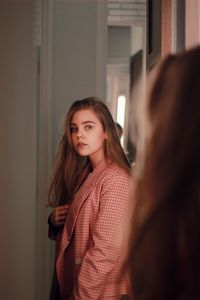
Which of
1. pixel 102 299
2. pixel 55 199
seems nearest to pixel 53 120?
pixel 55 199

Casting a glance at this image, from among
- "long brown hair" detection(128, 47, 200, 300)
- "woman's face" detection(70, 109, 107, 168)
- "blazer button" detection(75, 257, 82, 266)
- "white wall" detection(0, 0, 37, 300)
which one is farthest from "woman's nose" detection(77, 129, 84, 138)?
"long brown hair" detection(128, 47, 200, 300)

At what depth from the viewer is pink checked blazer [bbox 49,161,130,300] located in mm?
1388

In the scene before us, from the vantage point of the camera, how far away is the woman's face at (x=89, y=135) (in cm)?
158

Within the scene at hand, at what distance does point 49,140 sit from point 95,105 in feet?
2.32

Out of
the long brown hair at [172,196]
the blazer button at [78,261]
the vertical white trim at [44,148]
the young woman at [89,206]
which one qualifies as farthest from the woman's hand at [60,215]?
the long brown hair at [172,196]

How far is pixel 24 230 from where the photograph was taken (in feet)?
8.23

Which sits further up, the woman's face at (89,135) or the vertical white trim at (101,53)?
the vertical white trim at (101,53)

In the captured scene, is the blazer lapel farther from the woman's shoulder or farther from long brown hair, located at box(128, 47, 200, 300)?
long brown hair, located at box(128, 47, 200, 300)

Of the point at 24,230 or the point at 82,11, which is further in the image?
the point at 24,230

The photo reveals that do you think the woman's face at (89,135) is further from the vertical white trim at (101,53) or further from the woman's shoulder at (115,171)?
the vertical white trim at (101,53)

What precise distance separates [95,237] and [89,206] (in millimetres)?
99

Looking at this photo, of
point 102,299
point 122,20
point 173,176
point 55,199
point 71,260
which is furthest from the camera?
point 122,20

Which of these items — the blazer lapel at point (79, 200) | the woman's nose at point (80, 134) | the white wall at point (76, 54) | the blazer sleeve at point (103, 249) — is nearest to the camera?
the blazer sleeve at point (103, 249)

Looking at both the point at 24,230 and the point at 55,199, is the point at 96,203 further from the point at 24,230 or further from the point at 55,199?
the point at 24,230
